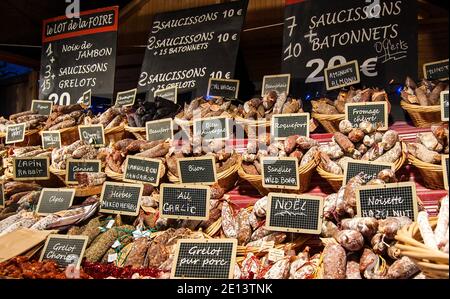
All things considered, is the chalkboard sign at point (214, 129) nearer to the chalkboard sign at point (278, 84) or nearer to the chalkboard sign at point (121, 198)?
the chalkboard sign at point (121, 198)

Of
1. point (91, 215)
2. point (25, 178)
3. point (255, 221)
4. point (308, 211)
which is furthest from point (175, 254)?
point (25, 178)

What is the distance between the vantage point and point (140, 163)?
3238mm

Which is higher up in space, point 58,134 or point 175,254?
point 58,134

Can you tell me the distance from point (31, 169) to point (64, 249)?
1197 millimetres

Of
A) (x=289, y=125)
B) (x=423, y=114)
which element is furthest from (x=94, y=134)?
(x=423, y=114)

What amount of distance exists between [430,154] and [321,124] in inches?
32.0

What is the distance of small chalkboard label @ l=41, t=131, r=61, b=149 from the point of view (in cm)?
A: 407

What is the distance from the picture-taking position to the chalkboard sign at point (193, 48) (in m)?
4.42

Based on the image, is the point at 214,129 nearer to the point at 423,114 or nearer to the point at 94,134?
the point at 94,134

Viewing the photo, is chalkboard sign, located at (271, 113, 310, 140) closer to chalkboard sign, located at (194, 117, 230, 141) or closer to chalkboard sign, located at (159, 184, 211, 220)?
chalkboard sign, located at (194, 117, 230, 141)

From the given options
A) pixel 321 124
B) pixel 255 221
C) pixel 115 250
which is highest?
pixel 321 124

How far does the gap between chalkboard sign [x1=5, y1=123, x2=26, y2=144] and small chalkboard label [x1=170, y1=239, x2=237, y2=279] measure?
97.1 inches
